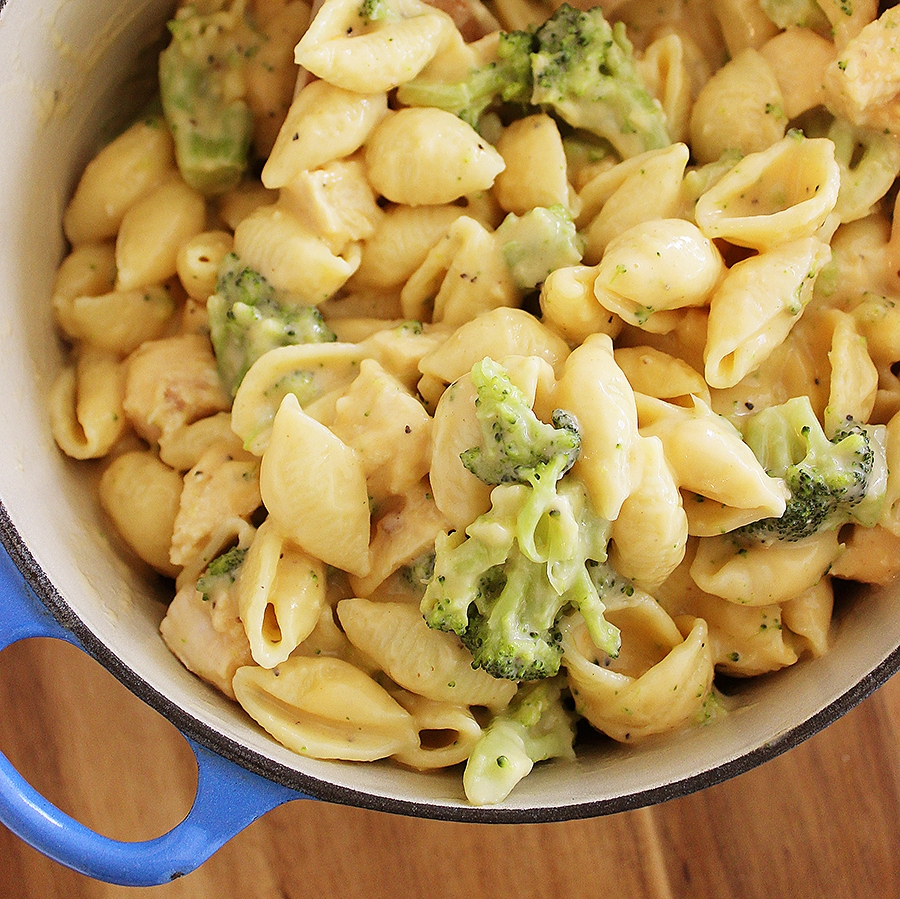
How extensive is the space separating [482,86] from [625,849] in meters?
1.12

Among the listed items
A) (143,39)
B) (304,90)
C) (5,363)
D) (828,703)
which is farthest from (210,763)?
(143,39)

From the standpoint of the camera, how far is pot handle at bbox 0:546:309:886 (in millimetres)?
1107

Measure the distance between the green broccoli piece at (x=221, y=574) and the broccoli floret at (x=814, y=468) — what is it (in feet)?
2.03

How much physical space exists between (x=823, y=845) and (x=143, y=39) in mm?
1546

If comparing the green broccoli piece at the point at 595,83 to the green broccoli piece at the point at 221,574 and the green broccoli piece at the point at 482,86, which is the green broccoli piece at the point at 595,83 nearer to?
the green broccoli piece at the point at 482,86

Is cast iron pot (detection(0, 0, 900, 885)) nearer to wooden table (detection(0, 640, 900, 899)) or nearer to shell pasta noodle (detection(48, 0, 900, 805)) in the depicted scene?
shell pasta noodle (detection(48, 0, 900, 805))

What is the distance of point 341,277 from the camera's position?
4.17ft

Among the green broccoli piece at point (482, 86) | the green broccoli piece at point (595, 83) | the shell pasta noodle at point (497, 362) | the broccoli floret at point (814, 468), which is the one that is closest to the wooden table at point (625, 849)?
the shell pasta noodle at point (497, 362)

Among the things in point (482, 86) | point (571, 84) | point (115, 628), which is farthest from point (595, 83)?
point (115, 628)

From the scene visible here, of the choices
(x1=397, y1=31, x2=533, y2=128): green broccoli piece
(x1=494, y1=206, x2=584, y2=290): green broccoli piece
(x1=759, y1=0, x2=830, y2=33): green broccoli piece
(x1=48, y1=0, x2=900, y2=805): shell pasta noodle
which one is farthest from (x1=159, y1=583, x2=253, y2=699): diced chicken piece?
(x1=759, y1=0, x2=830, y2=33): green broccoli piece

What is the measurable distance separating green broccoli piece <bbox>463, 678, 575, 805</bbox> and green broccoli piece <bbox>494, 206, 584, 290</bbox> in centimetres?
52

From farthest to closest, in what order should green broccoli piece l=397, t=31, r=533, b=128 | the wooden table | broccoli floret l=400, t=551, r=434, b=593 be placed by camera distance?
the wooden table, green broccoli piece l=397, t=31, r=533, b=128, broccoli floret l=400, t=551, r=434, b=593

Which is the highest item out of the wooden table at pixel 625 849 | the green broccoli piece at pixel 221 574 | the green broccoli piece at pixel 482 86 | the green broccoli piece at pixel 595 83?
the green broccoli piece at pixel 482 86

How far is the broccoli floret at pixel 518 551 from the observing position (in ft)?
3.39
